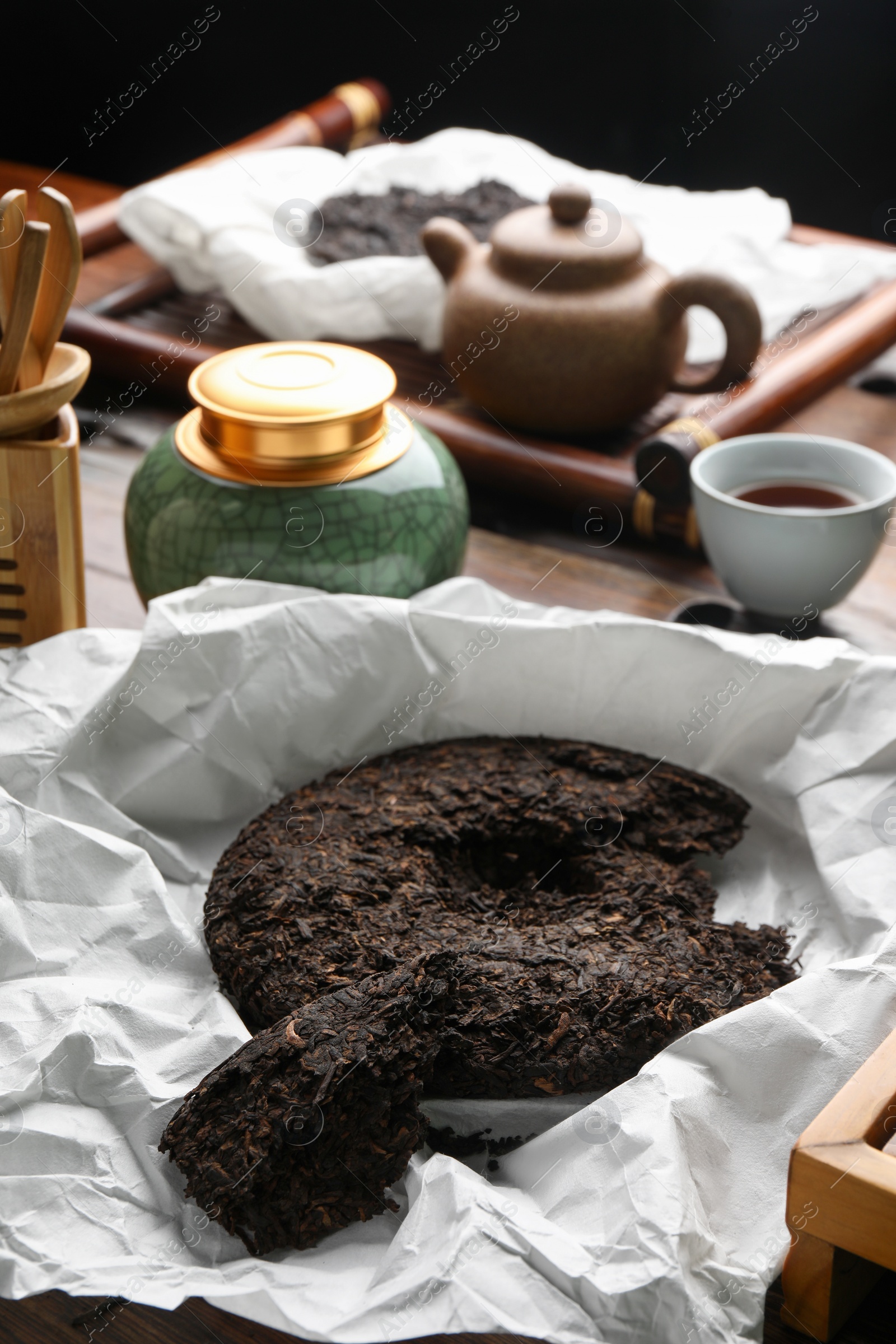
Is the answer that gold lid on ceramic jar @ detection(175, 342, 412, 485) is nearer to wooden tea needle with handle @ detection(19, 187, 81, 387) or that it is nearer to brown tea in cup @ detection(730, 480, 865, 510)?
wooden tea needle with handle @ detection(19, 187, 81, 387)

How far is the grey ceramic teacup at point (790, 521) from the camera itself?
41.9 inches

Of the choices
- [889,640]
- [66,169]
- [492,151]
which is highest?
[492,151]

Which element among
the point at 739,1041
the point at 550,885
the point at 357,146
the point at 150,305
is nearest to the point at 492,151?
the point at 357,146

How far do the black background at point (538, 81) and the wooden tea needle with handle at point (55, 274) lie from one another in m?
1.90

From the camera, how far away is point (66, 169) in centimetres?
304

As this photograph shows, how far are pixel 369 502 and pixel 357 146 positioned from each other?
1.39 metres

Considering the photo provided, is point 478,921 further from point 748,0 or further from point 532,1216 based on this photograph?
point 748,0

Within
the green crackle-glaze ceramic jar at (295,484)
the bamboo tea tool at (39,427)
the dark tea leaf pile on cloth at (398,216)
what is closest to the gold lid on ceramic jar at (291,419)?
the green crackle-glaze ceramic jar at (295,484)

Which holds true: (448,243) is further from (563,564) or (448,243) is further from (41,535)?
(41,535)

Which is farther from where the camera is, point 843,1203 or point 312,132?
point 312,132

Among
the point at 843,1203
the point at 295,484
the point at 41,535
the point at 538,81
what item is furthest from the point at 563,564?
the point at 538,81

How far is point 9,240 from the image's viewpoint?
900mm

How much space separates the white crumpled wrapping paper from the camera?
61cm

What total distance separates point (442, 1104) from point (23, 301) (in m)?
0.62
